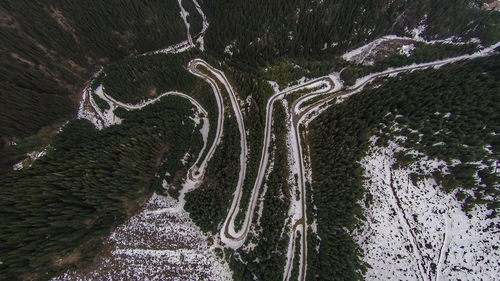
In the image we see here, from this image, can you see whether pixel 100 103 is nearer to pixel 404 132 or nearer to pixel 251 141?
pixel 251 141

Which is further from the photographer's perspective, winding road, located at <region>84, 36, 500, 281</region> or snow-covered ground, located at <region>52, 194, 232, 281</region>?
winding road, located at <region>84, 36, 500, 281</region>

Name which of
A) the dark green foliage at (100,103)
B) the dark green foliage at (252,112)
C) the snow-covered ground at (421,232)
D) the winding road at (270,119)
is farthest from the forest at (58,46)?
the snow-covered ground at (421,232)

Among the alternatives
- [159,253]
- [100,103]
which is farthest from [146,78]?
[159,253]

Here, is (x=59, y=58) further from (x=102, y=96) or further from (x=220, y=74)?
(x=220, y=74)

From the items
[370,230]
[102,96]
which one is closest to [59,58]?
[102,96]

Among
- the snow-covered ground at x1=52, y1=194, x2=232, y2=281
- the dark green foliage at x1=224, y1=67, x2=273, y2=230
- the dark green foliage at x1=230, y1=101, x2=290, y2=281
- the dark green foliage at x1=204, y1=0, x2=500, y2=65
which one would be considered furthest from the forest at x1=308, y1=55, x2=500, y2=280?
the snow-covered ground at x1=52, y1=194, x2=232, y2=281

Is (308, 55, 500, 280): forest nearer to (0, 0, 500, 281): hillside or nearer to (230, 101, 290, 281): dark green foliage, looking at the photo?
(0, 0, 500, 281): hillside

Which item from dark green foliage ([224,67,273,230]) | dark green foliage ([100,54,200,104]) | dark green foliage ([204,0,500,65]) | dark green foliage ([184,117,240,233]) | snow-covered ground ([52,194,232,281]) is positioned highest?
dark green foliage ([204,0,500,65])
